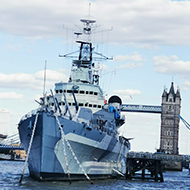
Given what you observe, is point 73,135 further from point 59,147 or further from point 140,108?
point 140,108

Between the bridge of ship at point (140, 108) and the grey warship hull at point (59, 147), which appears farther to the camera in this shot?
the bridge of ship at point (140, 108)

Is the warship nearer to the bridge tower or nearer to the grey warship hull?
the grey warship hull

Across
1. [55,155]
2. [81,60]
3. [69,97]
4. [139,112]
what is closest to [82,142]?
[55,155]

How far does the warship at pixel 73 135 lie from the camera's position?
38156 mm

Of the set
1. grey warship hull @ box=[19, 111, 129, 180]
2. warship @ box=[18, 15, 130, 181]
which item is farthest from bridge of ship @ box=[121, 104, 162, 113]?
grey warship hull @ box=[19, 111, 129, 180]

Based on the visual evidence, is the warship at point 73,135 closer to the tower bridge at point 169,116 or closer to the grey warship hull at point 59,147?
the grey warship hull at point 59,147

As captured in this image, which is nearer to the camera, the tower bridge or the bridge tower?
the tower bridge

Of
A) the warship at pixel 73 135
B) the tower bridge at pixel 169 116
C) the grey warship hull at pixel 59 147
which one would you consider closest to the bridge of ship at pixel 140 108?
the tower bridge at pixel 169 116

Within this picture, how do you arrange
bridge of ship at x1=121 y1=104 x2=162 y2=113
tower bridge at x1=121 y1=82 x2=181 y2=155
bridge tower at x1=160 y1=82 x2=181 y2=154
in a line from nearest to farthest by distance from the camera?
1. bridge of ship at x1=121 y1=104 x2=162 y2=113
2. tower bridge at x1=121 y1=82 x2=181 y2=155
3. bridge tower at x1=160 y1=82 x2=181 y2=154

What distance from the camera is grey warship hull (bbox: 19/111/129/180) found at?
3797 cm

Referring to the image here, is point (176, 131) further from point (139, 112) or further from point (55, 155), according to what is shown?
point (55, 155)

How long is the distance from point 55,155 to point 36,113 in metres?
3.52

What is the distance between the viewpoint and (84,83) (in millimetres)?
50625

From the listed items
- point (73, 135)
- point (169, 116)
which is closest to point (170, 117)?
point (169, 116)
